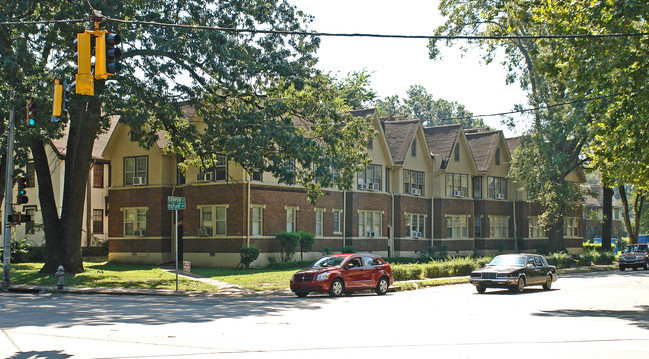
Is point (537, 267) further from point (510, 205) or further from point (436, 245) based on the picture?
point (510, 205)

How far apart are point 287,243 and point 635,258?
24.5m

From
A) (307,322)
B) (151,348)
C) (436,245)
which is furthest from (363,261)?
(436,245)

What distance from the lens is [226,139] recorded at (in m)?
26.4

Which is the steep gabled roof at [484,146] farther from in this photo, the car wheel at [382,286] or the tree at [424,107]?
the tree at [424,107]

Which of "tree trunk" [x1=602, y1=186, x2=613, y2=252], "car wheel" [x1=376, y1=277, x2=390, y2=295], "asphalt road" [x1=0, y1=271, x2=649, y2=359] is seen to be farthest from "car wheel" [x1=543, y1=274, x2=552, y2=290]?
"tree trunk" [x1=602, y1=186, x2=613, y2=252]

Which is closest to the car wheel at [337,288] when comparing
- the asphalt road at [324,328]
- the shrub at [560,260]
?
the asphalt road at [324,328]

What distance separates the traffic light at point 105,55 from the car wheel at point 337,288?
12.9 meters

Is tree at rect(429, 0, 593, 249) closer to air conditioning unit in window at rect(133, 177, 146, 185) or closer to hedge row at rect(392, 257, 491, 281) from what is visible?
hedge row at rect(392, 257, 491, 281)

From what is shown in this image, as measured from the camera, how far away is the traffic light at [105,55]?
40.4 ft

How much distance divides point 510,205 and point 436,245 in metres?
10.6

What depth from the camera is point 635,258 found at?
148 feet

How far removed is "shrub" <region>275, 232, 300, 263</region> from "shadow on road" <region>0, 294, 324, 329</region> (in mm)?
15064

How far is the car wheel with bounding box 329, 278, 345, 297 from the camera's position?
923 inches

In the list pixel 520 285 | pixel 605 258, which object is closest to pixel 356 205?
pixel 520 285
